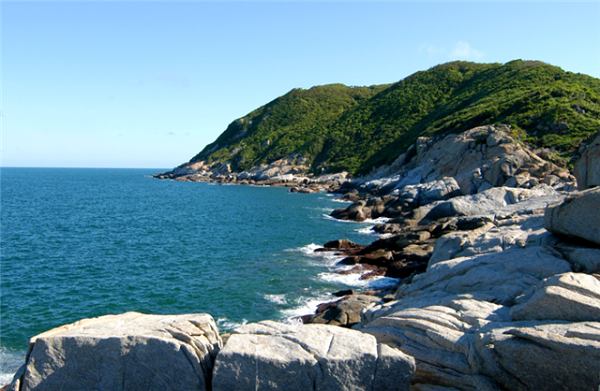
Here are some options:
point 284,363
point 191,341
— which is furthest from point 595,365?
point 191,341

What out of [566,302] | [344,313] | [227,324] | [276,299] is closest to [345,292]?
[276,299]

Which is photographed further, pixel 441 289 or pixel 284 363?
pixel 441 289

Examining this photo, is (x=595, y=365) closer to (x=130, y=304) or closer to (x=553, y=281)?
(x=553, y=281)

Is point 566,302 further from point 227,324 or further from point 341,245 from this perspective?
point 341,245

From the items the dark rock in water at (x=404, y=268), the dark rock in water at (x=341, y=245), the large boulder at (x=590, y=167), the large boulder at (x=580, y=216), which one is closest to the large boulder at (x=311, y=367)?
the large boulder at (x=580, y=216)

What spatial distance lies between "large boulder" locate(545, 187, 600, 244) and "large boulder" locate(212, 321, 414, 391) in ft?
38.6

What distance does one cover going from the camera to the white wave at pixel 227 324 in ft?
67.8

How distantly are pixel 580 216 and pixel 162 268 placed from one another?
27836 mm

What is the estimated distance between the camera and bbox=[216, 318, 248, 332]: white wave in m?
20.7

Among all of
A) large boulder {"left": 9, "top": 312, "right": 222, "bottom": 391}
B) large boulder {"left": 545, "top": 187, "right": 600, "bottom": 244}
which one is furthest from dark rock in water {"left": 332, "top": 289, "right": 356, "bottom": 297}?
large boulder {"left": 9, "top": 312, "right": 222, "bottom": 391}

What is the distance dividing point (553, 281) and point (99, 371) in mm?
11285

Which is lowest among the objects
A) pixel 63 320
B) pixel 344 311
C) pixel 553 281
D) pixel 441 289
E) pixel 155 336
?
pixel 63 320

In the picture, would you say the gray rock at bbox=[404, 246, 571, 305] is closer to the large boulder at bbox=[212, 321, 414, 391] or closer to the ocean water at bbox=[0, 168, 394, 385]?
the large boulder at bbox=[212, 321, 414, 391]

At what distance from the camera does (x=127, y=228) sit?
164 feet
